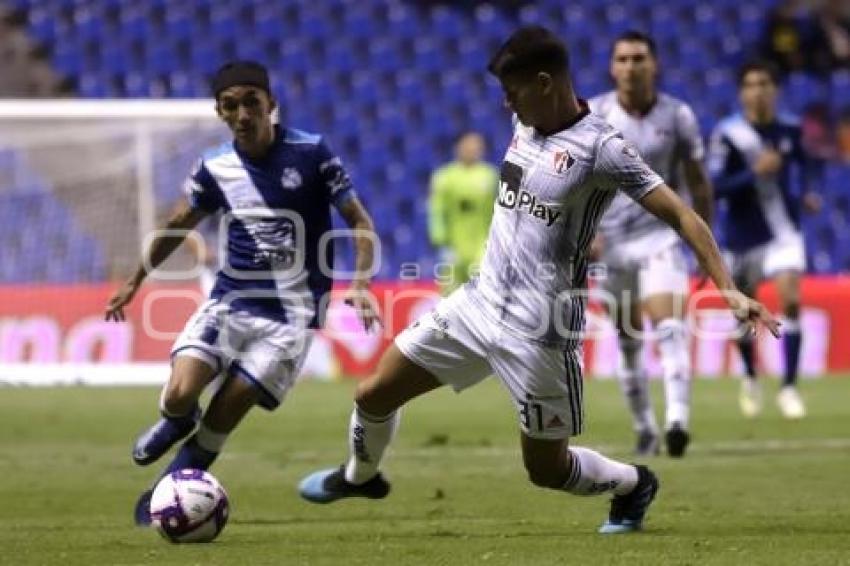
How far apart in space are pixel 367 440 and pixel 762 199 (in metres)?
6.92

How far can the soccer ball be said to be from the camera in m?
7.45

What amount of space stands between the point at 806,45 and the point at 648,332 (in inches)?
438

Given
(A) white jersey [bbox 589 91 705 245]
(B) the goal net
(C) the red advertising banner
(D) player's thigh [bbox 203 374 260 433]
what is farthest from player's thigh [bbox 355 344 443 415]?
(C) the red advertising banner

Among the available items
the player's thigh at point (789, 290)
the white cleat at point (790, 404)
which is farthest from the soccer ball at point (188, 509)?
the white cleat at point (790, 404)

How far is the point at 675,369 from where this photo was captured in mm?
11180

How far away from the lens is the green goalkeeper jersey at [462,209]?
20.2m

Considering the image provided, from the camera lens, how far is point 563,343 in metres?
7.36

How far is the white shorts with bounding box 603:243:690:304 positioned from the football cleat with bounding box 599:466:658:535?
3.67 meters

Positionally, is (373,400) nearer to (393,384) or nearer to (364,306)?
(393,384)

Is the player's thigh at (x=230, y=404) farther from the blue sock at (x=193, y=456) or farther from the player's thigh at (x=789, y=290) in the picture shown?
the player's thigh at (x=789, y=290)

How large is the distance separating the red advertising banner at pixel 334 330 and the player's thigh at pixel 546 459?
10.1 m

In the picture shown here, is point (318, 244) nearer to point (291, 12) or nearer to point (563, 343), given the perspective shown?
point (563, 343)

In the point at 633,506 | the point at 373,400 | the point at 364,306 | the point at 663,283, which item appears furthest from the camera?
the point at 663,283

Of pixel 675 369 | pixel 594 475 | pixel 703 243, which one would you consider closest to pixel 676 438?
pixel 675 369
